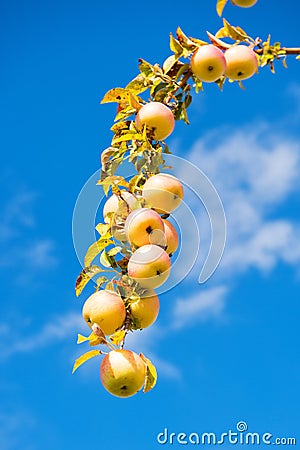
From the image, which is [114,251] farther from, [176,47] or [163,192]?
[176,47]

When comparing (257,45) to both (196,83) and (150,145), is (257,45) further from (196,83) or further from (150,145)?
(150,145)

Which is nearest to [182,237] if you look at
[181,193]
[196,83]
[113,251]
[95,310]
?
[181,193]

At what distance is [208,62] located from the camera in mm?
2600

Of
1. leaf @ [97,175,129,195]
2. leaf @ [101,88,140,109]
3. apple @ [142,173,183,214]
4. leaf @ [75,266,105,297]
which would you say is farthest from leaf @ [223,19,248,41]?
leaf @ [75,266,105,297]

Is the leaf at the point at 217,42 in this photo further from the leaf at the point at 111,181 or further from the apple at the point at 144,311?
the apple at the point at 144,311

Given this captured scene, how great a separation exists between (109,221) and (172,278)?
1.18 ft

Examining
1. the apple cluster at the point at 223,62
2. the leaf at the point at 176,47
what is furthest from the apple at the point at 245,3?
the leaf at the point at 176,47

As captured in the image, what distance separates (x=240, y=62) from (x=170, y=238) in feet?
2.98

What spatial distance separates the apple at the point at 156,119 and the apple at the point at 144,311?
0.79m

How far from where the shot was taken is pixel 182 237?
2527 mm

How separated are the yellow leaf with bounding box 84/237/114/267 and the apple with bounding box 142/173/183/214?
24cm

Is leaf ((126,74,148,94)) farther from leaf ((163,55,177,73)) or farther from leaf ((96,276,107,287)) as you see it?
leaf ((96,276,107,287))

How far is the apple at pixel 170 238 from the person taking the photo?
234cm

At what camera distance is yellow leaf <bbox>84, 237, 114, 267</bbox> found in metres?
2.38
